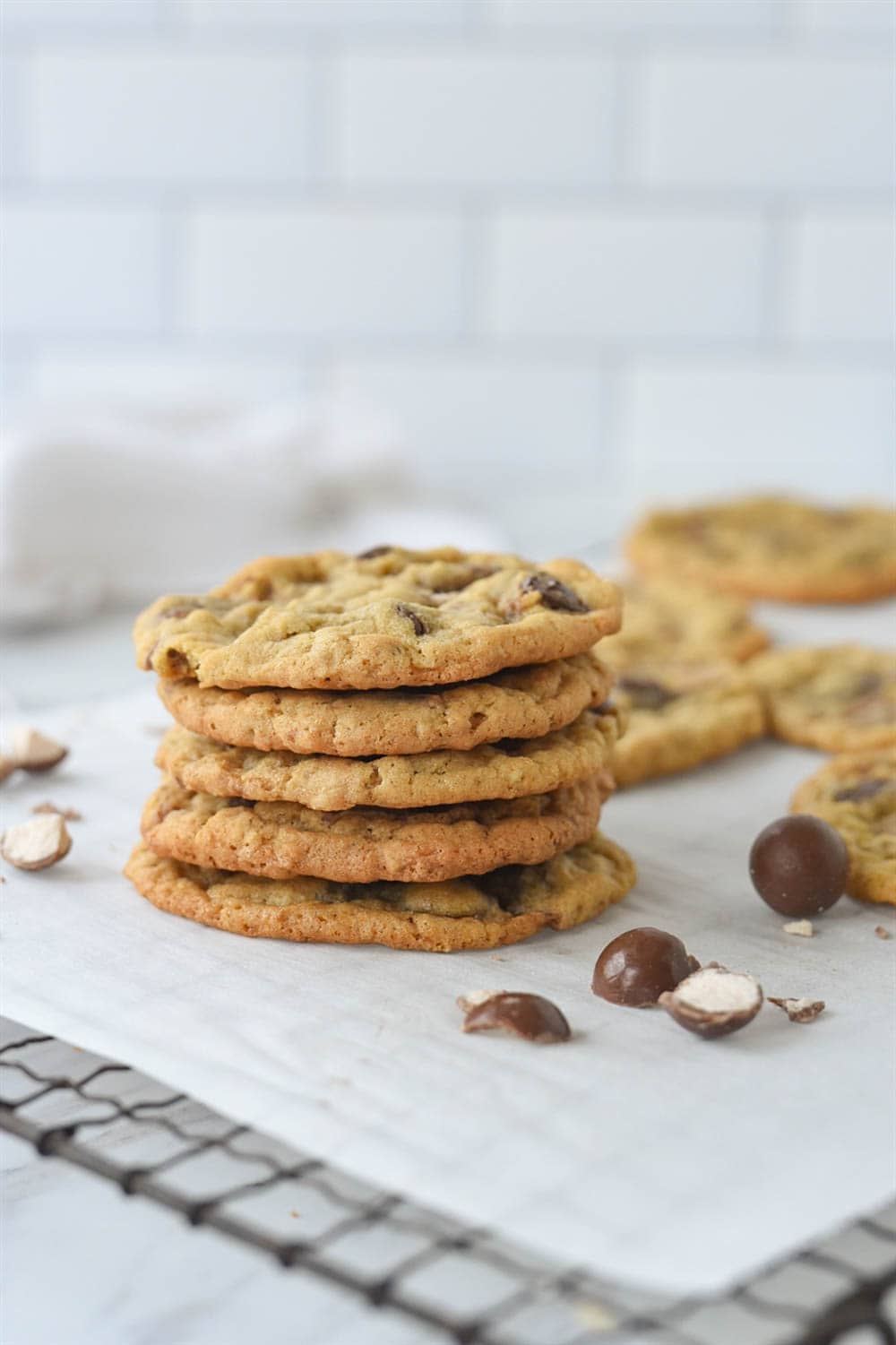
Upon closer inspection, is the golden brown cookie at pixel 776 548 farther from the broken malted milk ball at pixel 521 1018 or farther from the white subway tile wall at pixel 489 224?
the broken malted milk ball at pixel 521 1018

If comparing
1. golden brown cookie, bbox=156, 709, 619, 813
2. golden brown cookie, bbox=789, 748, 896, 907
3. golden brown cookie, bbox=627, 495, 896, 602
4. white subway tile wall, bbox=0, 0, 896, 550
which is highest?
white subway tile wall, bbox=0, 0, 896, 550

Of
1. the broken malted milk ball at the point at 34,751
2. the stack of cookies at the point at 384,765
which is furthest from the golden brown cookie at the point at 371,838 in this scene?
the broken malted milk ball at the point at 34,751

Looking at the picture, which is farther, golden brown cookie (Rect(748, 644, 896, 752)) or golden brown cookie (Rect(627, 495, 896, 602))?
golden brown cookie (Rect(627, 495, 896, 602))

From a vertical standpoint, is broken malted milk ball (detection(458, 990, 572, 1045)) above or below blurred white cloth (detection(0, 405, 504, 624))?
below

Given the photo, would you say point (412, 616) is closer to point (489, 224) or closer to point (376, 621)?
point (376, 621)

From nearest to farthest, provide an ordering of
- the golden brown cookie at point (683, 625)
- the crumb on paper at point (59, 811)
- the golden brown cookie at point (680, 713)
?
the crumb on paper at point (59, 811) → the golden brown cookie at point (680, 713) → the golden brown cookie at point (683, 625)

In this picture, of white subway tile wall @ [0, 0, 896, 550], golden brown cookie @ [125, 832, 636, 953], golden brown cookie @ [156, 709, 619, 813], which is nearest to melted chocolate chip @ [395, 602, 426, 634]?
golden brown cookie @ [156, 709, 619, 813]

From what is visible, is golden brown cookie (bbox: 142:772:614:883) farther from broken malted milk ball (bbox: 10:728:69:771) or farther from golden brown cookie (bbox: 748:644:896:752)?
golden brown cookie (bbox: 748:644:896:752)
